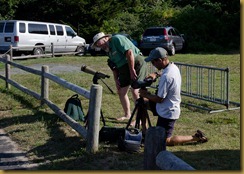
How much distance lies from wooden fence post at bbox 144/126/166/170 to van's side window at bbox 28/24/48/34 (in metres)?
18.6

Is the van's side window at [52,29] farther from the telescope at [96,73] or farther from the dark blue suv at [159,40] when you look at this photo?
the telescope at [96,73]

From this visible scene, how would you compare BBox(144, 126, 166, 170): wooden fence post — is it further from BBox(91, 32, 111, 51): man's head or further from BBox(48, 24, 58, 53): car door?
BBox(48, 24, 58, 53): car door

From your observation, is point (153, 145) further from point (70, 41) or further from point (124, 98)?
point (70, 41)

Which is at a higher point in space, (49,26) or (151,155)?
(49,26)

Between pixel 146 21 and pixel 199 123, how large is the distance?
22.5 metres

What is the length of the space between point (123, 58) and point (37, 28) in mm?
15722

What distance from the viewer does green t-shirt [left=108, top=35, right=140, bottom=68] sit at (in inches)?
283

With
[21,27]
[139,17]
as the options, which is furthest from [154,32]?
[139,17]

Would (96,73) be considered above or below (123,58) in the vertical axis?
below

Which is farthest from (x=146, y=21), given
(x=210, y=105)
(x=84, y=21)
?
(x=210, y=105)

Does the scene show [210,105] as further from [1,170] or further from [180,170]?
[180,170]

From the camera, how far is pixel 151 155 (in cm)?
406

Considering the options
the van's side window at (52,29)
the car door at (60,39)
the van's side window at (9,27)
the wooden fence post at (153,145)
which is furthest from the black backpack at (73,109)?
the van's side window at (52,29)

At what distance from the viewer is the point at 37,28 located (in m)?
22.4
